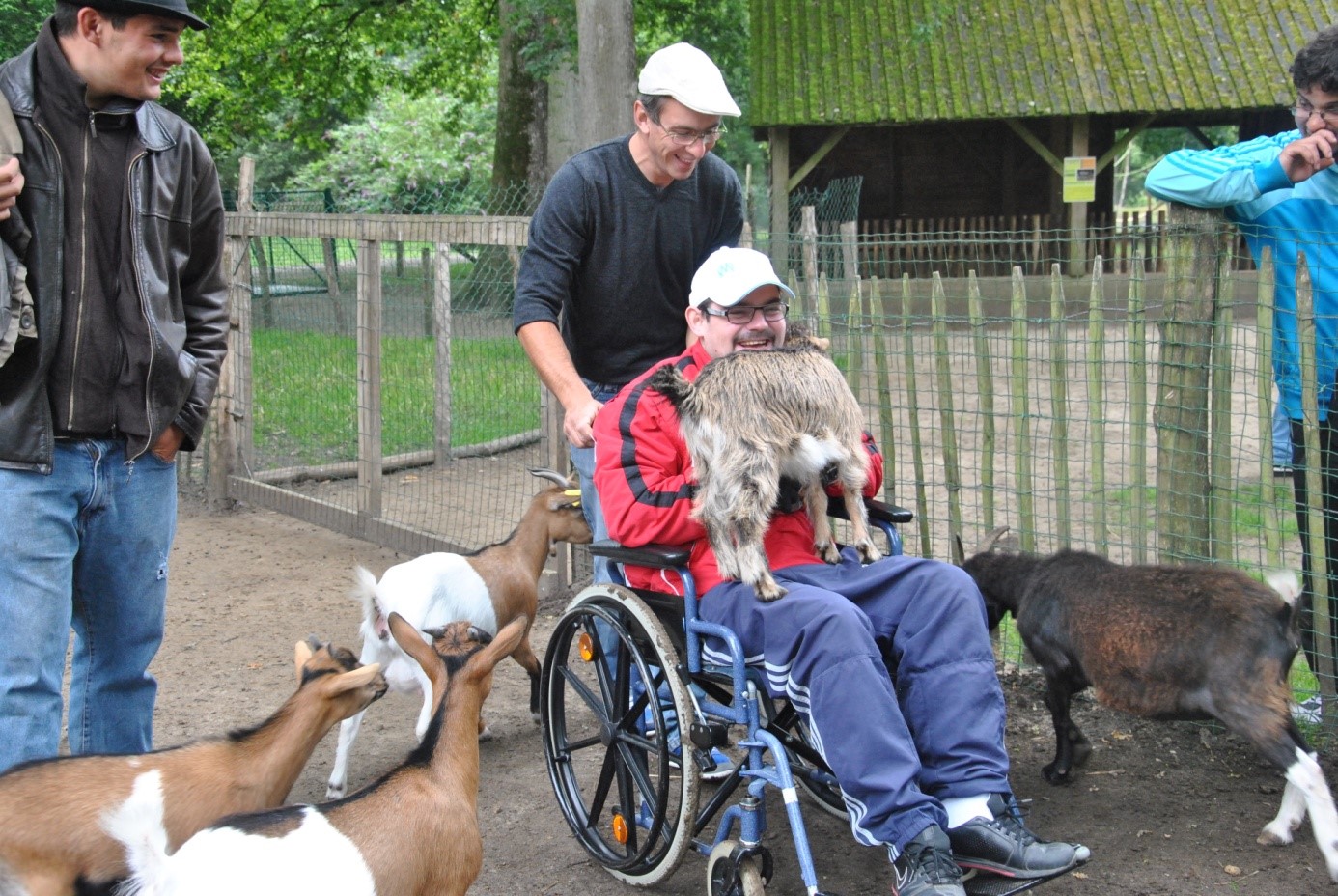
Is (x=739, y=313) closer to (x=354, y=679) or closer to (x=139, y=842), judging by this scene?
(x=354, y=679)

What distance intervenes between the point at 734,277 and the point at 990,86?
51.3 feet

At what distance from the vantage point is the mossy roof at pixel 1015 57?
17500 millimetres

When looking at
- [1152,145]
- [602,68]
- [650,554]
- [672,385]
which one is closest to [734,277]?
[672,385]

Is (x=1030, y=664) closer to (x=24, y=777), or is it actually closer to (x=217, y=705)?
(x=217, y=705)

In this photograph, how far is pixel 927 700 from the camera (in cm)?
317

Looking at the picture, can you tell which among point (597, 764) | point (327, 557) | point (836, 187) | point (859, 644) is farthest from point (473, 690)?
point (836, 187)

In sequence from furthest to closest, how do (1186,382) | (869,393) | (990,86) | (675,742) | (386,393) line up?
(990,86), (386,393), (869,393), (1186,382), (675,742)

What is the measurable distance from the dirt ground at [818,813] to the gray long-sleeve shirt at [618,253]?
1.59 meters

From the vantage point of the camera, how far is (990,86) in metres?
17.9

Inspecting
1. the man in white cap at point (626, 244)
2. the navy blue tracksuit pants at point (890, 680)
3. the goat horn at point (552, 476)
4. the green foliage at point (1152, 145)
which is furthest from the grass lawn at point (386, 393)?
the green foliage at point (1152, 145)

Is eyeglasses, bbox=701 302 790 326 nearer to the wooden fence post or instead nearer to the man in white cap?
the man in white cap

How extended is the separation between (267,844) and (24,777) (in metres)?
0.67

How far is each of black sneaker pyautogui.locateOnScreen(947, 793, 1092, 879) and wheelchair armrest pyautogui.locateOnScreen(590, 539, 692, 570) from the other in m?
0.98

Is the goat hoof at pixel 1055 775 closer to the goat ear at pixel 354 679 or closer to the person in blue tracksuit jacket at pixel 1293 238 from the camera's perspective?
the person in blue tracksuit jacket at pixel 1293 238
